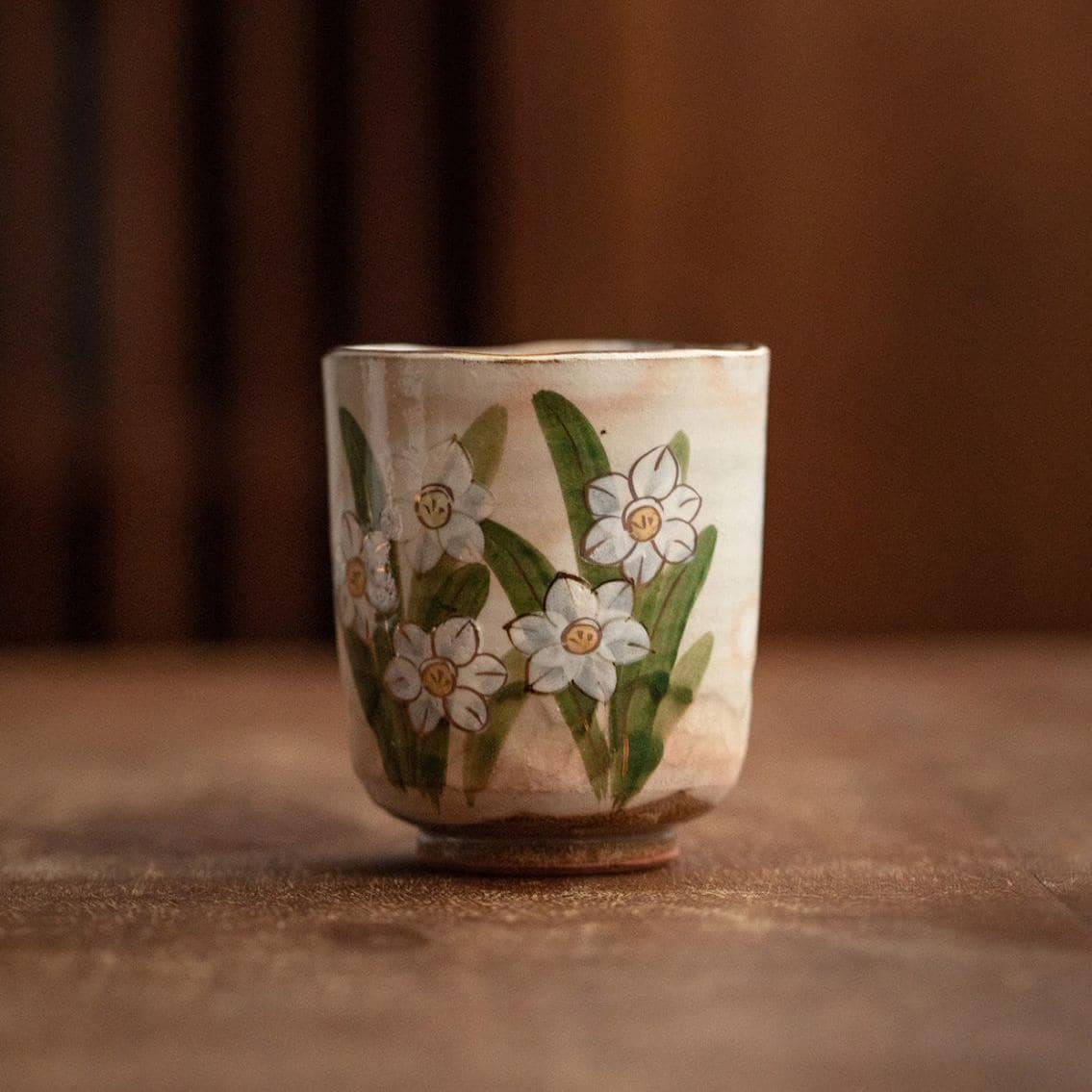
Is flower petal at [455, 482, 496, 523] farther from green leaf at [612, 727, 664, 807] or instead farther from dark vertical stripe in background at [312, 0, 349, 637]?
dark vertical stripe in background at [312, 0, 349, 637]

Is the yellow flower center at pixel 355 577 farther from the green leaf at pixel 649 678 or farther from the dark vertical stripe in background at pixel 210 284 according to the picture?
the dark vertical stripe in background at pixel 210 284

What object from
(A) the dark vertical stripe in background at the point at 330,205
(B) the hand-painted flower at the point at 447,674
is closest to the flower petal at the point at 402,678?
(B) the hand-painted flower at the point at 447,674

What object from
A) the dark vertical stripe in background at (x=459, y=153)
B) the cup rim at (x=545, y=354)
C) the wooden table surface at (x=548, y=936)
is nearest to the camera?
the wooden table surface at (x=548, y=936)

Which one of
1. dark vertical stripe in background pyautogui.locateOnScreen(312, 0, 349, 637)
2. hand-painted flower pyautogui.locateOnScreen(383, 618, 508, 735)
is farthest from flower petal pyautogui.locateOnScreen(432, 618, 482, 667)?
dark vertical stripe in background pyautogui.locateOnScreen(312, 0, 349, 637)

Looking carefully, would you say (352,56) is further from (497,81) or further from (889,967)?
(889,967)

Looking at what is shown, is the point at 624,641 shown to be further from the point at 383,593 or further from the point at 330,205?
the point at 330,205
